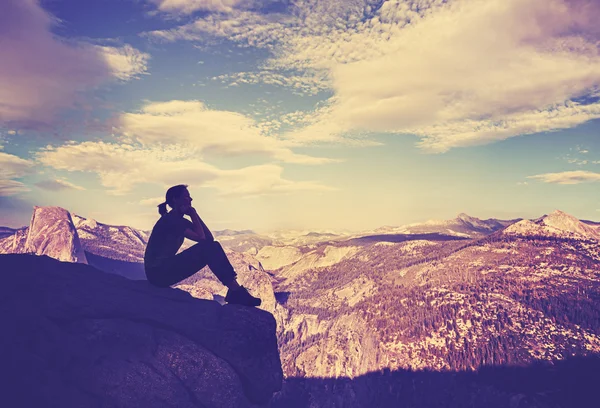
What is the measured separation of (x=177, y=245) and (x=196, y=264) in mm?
1791

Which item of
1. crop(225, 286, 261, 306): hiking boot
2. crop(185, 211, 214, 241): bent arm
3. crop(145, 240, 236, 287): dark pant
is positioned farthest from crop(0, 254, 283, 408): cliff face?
crop(185, 211, 214, 241): bent arm

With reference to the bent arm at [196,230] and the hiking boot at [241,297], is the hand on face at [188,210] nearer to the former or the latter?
the bent arm at [196,230]

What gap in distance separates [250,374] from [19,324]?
12.8m

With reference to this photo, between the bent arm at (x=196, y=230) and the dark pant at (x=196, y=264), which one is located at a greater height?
the bent arm at (x=196, y=230)

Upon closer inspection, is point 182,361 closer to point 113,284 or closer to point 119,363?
point 119,363

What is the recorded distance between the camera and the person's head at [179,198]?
19.4 m

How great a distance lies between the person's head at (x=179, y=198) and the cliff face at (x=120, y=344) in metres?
7.64

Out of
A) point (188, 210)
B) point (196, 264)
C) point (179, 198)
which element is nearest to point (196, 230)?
point (188, 210)

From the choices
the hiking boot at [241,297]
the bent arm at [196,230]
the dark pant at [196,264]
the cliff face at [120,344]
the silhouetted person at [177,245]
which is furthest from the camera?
the hiking boot at [241,297]

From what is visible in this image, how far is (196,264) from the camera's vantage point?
1923 centimetres

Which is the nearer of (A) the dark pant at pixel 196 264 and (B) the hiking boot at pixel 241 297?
(A) the dark pant at pixel 196 264

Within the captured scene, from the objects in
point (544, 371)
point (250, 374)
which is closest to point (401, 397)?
point (544, 371)

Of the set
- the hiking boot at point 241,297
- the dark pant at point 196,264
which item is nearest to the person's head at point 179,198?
the dark pant at point 196,264

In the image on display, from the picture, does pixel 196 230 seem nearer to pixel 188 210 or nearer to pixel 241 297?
pixel 188 210
